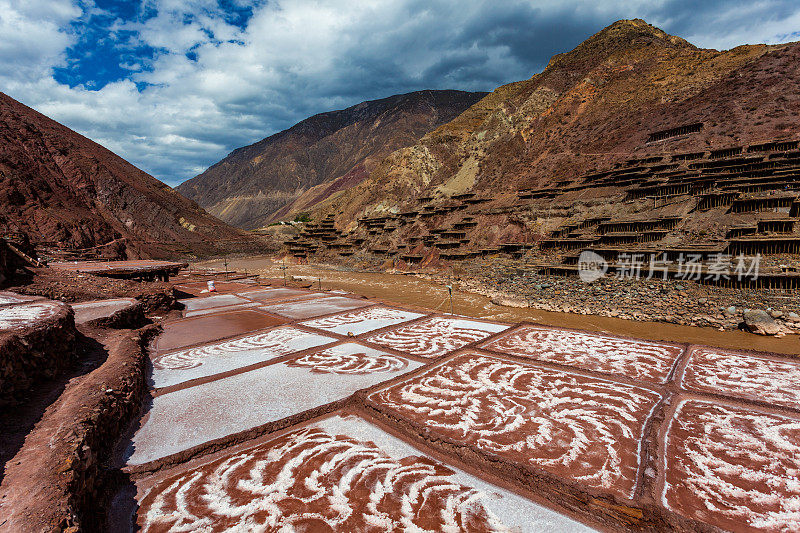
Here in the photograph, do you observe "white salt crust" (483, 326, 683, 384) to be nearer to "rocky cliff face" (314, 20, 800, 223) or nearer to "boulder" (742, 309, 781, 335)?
"boulder" (742, 309, 781, 335)

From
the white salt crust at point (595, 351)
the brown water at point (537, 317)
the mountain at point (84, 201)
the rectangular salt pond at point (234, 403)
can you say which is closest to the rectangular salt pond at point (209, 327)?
the rectangular salt pond at point (234, 403)

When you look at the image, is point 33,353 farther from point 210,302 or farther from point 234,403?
point 210,302

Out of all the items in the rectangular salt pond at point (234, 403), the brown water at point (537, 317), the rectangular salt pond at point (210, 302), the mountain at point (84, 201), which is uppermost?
the mountain at point (84, 201)

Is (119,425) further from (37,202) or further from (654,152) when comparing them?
(37,202)

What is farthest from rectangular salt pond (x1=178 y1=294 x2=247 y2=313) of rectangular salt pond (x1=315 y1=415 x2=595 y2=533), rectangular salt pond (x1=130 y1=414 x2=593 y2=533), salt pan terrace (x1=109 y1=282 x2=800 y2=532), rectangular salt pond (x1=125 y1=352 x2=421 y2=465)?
rectangular salt pond (x1=315 y1=415 x2=595 y2=533)

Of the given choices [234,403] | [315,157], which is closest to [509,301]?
[234,403]

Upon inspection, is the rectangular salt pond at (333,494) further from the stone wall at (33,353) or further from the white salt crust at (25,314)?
the white salt crust at (25,314)

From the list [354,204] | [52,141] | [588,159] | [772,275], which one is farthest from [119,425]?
[52,141]
